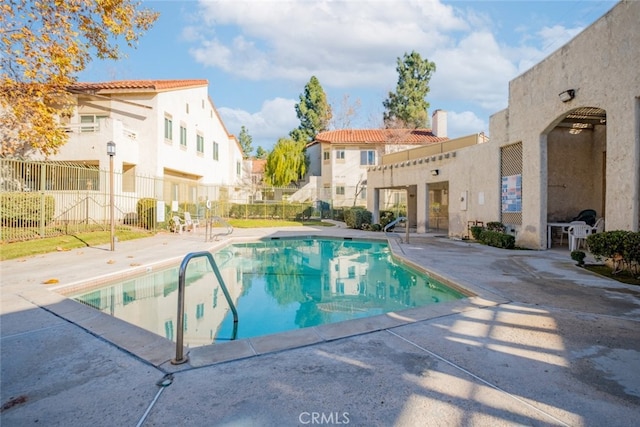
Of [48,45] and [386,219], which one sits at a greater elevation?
[48,45]

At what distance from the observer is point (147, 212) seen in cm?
1559

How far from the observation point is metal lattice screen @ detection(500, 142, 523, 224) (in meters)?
11.9

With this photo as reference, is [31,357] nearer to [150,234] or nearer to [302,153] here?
[150,234]

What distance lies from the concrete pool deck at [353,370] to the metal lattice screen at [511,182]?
734 centimetres

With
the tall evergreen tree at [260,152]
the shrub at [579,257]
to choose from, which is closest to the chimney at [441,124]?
the shrub at [579,257]

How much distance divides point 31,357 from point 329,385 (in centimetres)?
291

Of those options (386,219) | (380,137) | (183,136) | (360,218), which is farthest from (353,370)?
(380,137)

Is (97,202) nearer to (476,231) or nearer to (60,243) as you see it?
(60,243)

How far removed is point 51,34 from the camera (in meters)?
11.6

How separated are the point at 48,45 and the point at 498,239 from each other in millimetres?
16923

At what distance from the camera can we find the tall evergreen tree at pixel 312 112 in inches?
1706

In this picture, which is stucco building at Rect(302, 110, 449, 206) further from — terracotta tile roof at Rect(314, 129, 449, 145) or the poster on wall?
the poster on wall

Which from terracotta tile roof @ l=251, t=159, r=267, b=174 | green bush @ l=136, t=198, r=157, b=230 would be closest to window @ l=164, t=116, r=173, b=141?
green bush @ l=136, t=198, r=157, b=230

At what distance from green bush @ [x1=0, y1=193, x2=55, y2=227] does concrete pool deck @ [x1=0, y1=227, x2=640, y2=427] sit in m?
7.51
